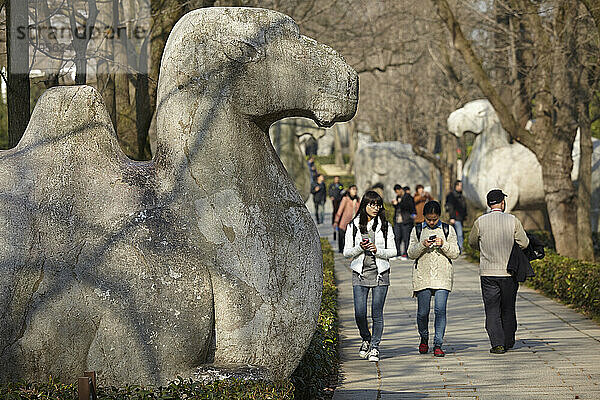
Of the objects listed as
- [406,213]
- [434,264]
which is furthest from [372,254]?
[406,213]

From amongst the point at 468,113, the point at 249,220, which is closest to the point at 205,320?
the point at 249,220

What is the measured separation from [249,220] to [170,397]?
1.15 m

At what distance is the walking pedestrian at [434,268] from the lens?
359 inches

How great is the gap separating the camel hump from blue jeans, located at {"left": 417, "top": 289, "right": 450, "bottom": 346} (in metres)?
5.09

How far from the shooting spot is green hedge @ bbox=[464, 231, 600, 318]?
39.6 feet

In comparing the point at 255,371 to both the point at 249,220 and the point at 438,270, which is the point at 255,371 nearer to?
the point at 249,220

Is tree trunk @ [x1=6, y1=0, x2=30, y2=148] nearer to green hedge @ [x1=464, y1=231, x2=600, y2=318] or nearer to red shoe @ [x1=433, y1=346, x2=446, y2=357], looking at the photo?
red shoe @ [x1=433, y1=346, x2=446, y2=357]

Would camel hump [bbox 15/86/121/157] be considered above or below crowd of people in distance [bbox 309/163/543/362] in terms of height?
above

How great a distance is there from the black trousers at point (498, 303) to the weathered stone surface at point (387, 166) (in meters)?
29.3

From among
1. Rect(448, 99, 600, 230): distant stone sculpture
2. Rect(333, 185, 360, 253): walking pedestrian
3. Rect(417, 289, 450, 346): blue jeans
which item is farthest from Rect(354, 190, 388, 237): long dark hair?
Rect(448, 99, 600, 230): distant stone sculpture

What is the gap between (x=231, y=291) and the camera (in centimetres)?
490

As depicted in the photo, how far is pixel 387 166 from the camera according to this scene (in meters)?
38.8

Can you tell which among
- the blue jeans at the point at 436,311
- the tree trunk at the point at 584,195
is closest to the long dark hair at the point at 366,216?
the blue jeans at the point at 436,311

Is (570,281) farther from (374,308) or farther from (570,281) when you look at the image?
(374,308)
